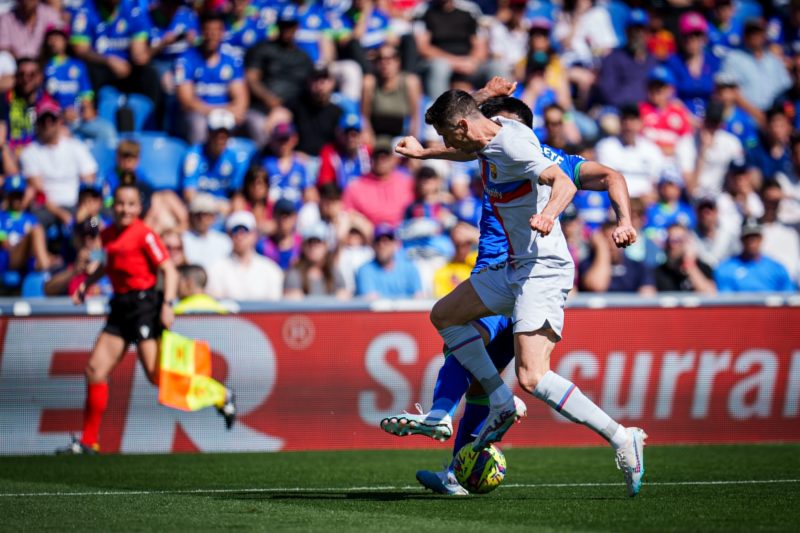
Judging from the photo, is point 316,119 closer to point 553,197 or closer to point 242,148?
point 242,148

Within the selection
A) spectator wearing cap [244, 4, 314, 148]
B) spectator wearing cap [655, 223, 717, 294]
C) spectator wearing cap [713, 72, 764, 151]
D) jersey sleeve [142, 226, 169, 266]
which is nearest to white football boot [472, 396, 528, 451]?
jersey sleeve [142, 226, 169, 266]

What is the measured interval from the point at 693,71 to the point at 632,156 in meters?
2.88

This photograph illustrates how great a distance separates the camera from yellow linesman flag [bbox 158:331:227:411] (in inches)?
437

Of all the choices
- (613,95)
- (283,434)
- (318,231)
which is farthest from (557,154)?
(613,95)

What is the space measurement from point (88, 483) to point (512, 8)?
10.9 m

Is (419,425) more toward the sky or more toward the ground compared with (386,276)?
more toward the sky

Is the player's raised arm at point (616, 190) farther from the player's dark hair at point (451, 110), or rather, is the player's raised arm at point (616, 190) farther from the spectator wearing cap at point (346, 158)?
the spectator wearing cap at point (346, 158)

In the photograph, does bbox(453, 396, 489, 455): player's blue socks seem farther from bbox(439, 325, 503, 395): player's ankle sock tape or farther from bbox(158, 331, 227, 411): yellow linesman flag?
bbox(158, 331, 227, 411): yellow linesman flag

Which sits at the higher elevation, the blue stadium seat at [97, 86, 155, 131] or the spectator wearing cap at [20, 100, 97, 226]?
the blue stadium seat at [97, 86, 155, 131]

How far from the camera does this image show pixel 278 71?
16.1 m

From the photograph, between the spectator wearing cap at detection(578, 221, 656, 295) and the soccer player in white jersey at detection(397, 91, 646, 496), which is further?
the spectator wearing cap at detection(578, 221, 656, 295)

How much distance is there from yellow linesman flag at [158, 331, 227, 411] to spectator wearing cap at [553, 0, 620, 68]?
28.1 feet

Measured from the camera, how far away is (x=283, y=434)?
39.4 feet

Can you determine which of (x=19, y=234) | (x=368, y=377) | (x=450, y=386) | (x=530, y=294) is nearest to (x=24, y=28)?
(x=19, y=234)
